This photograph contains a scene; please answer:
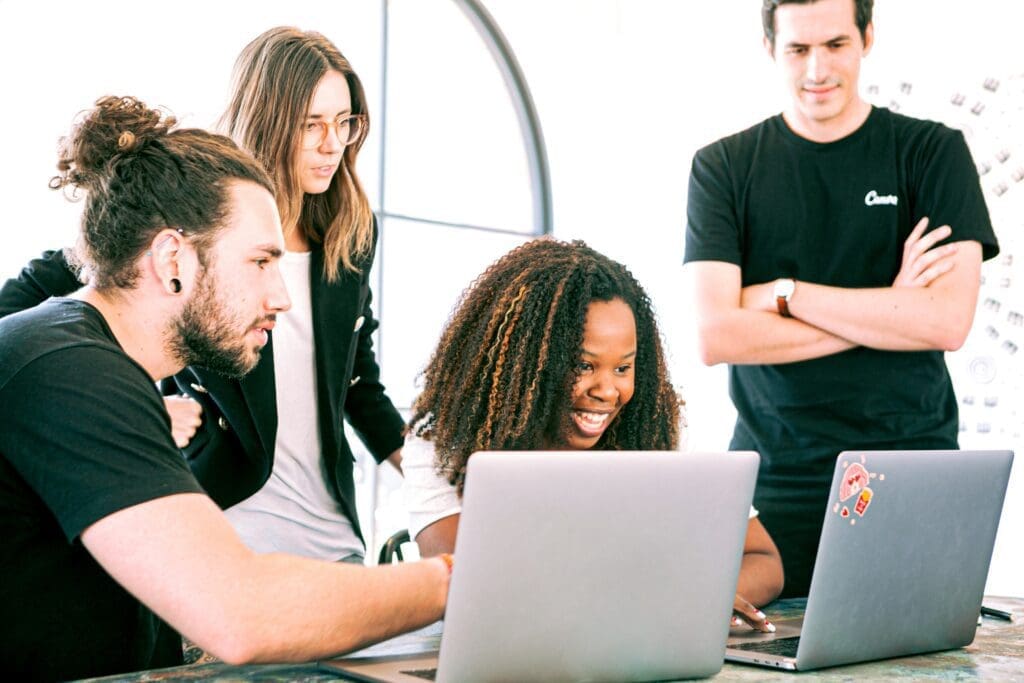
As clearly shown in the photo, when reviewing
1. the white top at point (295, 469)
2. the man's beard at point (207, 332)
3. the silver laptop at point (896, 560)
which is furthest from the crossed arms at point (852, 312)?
the man's beard at point (207, 332)

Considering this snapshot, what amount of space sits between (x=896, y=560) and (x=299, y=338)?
102cm

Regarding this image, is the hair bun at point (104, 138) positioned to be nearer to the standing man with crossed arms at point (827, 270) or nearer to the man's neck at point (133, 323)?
the man's neck at point (133, 323)

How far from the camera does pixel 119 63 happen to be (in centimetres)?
444

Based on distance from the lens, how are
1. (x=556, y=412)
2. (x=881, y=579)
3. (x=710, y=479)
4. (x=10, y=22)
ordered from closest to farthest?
1. (x=710, y=479)
2. (x=881, y=579)
3. (x=556, y=412)
4. (x=10, y=22)

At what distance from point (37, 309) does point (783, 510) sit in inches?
51.7

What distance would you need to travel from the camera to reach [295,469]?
193 cm

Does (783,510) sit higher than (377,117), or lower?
lower

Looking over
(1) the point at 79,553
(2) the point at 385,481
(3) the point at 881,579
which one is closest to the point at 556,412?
(3) the point at 881,579

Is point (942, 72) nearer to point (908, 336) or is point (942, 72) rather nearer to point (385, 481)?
point (908, 336)

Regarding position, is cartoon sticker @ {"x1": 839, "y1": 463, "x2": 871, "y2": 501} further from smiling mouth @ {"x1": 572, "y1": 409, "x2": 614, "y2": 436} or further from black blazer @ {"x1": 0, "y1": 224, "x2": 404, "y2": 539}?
black blazer @ {"x1": 0, "y1": 224, "x2": 404, "y2": 539}

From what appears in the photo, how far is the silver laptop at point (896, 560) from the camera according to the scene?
4.22 feet

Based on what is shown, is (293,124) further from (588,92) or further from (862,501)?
(588,92)

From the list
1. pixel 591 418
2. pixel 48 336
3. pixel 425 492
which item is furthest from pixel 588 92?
pixel 48 336

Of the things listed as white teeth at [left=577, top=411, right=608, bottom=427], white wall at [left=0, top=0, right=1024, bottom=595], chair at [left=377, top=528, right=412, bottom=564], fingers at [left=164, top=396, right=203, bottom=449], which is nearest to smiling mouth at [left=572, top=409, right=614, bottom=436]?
white teeth at [left=577, top=411, right=608, bottom=427]
